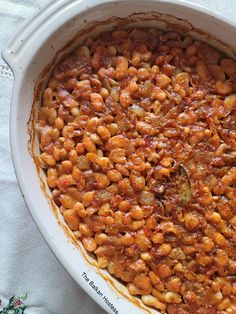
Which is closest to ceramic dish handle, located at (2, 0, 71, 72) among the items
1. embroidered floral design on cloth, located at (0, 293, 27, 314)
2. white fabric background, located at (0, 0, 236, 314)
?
white fabric background, located at (0, 0, 236, 314)

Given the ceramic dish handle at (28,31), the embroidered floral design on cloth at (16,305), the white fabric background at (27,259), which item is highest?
the ceramic dish handle at (28,31)

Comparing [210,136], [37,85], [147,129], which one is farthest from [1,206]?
[210,136]

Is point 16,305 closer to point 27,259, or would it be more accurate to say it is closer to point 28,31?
point 27,259

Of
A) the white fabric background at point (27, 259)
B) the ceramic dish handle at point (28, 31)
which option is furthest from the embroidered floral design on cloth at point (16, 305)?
the ceramic dish handle at point (28, 31)

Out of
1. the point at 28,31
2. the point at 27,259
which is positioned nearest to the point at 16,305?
the point at 27,259

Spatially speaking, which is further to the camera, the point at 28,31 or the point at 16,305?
the point at 16,305

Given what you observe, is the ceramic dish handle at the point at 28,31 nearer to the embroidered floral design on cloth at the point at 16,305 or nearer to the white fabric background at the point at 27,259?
the white fabric background at the point at 27,259

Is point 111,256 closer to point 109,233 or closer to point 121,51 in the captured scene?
point 109,233

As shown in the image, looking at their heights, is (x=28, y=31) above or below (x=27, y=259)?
above
